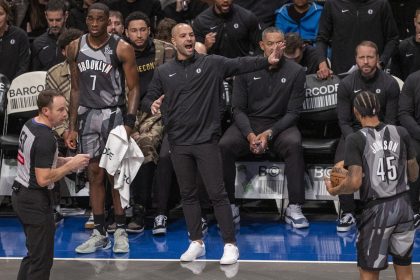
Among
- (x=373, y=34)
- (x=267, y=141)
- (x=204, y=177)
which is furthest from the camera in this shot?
(x=373, y=34)

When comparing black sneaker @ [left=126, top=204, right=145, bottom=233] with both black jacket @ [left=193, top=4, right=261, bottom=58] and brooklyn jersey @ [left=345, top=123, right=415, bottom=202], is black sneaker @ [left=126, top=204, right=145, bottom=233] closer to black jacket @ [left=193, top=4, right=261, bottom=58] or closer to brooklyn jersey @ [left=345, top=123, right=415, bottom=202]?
black jacket @ [left=193, top=4, right=261, bottom=58]

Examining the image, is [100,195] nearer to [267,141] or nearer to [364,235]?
[267,141]

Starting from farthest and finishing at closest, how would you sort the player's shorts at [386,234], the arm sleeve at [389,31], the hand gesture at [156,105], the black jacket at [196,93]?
1. the arm sleeve at [389,31]
2. the black jacket at [196,93]
3. the hand gesture at [156,105]
4. the player's shorts at [386,234]

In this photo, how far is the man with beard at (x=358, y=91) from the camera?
9508mm

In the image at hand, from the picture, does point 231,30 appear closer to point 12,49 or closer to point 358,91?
point 358,91

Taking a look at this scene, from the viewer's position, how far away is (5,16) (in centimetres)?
1083

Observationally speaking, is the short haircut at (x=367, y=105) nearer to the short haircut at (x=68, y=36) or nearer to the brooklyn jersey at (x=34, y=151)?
the brooklyn jersey at (x=34, y=151)

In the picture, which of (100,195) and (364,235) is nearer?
(364,235)

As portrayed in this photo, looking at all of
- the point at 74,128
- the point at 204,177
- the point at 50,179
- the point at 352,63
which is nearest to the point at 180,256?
the point at 204,177

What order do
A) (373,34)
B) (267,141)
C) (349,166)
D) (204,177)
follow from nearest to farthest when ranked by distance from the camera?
(349,166) < (204,177) < (267,141) < (373,34)

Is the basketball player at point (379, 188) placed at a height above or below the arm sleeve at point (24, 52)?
below

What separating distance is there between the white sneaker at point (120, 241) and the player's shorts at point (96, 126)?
776mm

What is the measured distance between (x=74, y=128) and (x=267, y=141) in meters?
2.08

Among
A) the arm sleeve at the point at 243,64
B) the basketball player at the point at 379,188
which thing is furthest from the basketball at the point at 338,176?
the arm sleeve at the point at 243,64
